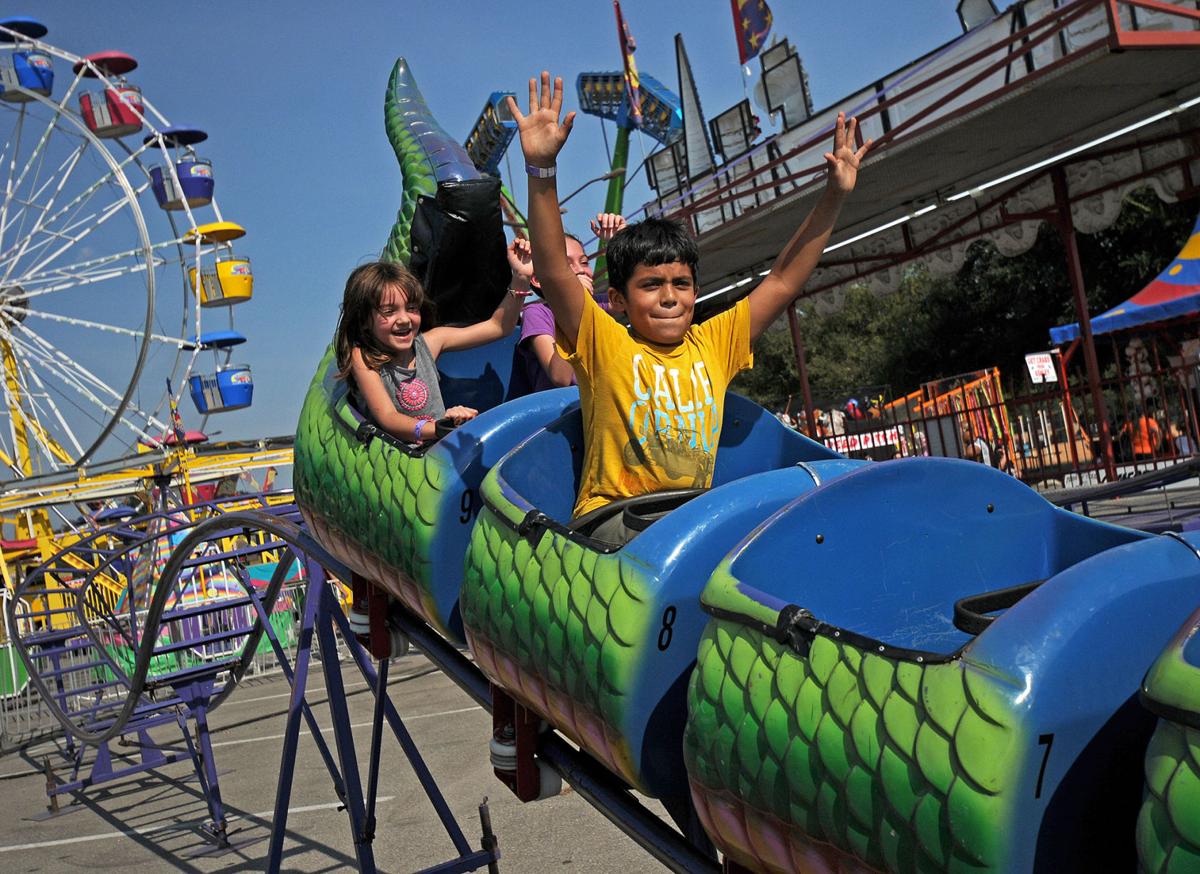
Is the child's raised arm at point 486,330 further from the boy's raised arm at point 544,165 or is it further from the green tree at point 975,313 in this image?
the green tree at point 975,313

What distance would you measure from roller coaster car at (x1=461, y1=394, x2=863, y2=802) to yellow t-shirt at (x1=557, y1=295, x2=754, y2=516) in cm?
11

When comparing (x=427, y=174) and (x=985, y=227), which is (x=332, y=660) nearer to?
(x=427, y=174)

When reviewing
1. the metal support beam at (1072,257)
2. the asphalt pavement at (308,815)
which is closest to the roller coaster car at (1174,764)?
the asphalt pavement at (308,815)

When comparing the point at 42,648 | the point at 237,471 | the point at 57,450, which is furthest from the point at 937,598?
the point at 57,450

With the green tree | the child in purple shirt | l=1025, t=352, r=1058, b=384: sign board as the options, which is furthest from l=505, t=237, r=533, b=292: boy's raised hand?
the green tree

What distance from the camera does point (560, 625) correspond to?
1.78 m

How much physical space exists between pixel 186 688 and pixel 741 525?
4295 millimetres

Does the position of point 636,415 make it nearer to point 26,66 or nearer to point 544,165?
point 544,165

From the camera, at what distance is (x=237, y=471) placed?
61.1ft

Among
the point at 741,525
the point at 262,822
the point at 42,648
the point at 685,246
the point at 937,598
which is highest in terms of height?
the point at 685,246

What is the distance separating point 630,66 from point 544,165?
9507 millimetres

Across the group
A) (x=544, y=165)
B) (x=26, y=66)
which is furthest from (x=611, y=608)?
(x=26, y=66)

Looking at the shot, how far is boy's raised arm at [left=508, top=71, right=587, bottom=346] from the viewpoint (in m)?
2.04

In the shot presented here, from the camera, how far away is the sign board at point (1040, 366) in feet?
41.5
